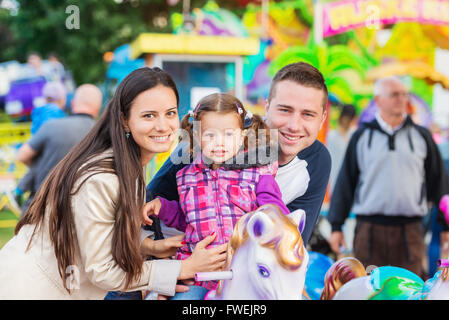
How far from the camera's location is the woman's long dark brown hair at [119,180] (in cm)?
150

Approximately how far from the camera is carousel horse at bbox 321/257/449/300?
4.61ft

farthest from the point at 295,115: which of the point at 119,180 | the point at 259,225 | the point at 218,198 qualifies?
the point at 119,180

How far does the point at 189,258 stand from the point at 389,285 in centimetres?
62

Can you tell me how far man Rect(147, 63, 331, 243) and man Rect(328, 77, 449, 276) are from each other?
1626 mm

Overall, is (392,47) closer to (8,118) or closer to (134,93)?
(8,118)

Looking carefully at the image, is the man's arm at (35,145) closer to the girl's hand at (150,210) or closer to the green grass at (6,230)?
the green grass at (6,230)

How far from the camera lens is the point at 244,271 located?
1.36m

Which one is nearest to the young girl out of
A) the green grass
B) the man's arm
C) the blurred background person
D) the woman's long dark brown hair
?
the woman's long dark brown hair

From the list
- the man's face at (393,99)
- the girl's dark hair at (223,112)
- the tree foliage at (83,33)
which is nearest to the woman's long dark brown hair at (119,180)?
the girl's dark hair at (223,112)

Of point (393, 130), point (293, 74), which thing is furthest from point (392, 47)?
point (293, 74)

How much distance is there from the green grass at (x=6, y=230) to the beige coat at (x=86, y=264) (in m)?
3.80

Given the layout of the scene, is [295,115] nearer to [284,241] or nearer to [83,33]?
[284,241]

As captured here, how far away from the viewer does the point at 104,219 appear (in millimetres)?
1498

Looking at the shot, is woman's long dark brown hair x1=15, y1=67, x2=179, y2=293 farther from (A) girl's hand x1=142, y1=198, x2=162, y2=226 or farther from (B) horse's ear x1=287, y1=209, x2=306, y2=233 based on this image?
(B) horse's ear x1=287, y1=209, x2=306, y2=233
